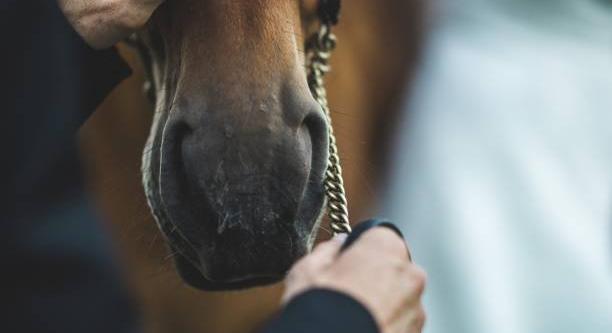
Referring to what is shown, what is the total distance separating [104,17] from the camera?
1.79 feet

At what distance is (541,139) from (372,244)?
2.22m

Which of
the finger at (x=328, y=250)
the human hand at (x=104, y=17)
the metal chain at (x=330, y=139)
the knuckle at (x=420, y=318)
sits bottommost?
the metal chain at (x=330, y=139)

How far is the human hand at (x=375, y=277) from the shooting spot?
390 mm

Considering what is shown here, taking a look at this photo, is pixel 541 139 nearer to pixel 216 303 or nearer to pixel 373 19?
pixel 373 19

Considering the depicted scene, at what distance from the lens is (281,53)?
0.64 metres

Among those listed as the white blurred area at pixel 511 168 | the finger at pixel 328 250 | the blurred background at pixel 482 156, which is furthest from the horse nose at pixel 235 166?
the white blurred area at pixel 511 168

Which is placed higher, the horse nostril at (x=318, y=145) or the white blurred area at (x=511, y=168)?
the horse nostril at (x=318, y=145)

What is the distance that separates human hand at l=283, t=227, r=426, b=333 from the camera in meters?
0.39

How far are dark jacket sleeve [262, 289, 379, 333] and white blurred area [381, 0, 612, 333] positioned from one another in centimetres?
Answer: 140

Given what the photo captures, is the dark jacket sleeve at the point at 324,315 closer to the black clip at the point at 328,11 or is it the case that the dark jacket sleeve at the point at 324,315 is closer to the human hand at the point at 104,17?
the human hand at the point at 104,17

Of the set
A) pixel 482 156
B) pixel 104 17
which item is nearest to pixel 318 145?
pixel 104 17

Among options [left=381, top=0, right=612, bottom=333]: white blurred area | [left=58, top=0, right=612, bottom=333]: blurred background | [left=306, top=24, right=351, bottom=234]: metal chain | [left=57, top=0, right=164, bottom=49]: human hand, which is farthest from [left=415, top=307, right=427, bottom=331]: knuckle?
[left=381, top=0, right=612, bottom=333]: white blurred area

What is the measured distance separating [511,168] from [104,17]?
78.0 inches

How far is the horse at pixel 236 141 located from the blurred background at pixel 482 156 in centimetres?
55
